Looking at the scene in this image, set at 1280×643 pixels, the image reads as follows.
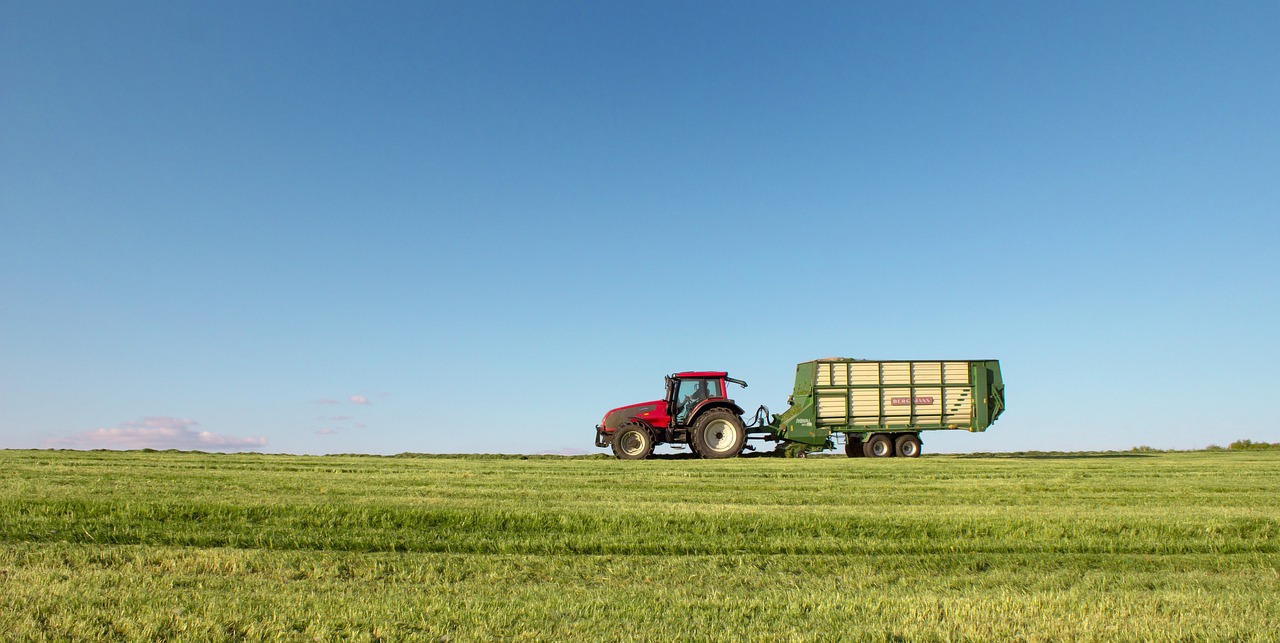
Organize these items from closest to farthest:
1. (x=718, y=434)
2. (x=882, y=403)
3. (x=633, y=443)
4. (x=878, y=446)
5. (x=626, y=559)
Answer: (x=626, y=559) < (x=633, y=443) < (x=718, y=434) < (x=882, y=403) < (x=878, y=446)

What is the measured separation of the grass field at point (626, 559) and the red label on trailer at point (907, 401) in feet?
34.8

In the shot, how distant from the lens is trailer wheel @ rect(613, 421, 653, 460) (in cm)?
1988

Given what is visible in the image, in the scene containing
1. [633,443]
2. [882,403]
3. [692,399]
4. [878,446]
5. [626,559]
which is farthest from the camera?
[878,446]

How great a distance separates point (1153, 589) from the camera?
→ 569cm

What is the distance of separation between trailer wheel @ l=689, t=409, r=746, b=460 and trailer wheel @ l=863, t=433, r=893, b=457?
4.42 meters

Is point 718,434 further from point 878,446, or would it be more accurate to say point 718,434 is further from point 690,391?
point 878,446

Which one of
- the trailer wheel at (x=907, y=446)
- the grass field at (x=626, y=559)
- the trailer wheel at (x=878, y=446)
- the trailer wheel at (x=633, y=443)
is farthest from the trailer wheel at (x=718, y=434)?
the grass field at (x=626, y=559)

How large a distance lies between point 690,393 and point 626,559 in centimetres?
1403

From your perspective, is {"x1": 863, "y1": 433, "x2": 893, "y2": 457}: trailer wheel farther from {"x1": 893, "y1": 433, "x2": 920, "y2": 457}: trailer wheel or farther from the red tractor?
the red tractor

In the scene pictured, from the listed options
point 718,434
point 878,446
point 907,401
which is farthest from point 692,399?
point 907,401

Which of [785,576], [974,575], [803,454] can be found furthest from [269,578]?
[803,454]

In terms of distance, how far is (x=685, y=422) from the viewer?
20.4 metres

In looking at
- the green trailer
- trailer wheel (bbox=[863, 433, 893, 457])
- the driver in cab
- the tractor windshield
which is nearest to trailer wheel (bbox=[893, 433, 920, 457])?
the green trailer

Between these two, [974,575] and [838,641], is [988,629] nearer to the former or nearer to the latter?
[838,641]
